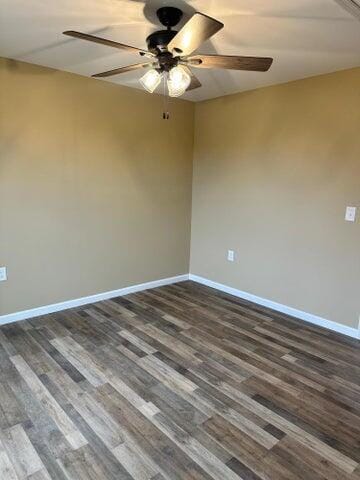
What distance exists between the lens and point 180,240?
433 cm

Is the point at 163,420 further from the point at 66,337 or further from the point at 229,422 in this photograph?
the point at 66,337

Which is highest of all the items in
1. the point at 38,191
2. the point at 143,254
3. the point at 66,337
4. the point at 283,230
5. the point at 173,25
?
the point at 173,25

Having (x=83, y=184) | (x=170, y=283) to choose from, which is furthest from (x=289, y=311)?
(x=83, y=184)

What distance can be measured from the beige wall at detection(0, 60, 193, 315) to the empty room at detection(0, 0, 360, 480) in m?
0.02

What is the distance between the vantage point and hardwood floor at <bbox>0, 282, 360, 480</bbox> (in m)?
1.62

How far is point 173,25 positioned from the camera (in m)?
1.97

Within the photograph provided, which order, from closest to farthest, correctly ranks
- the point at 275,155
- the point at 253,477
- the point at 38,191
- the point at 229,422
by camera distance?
the point at 253,477 < the point at 229,422 < the point at 38,191 < the point at 275,155

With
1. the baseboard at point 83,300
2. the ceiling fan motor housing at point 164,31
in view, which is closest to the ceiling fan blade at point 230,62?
the ceiling fan motor housing at point 164,31

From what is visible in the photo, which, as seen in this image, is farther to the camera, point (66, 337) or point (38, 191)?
point (38, 191)

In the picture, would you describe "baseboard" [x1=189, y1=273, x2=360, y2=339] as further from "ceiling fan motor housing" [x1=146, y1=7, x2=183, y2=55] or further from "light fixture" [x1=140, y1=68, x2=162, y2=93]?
"ceiling fan motor housing" [x1=146, y1=7, x2=183, y2=55]

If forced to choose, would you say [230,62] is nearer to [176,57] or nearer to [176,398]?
[176,57]

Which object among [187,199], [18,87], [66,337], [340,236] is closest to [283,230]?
[340,236]

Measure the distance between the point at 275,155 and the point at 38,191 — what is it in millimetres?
2333

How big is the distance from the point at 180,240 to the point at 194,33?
9.59 feet
